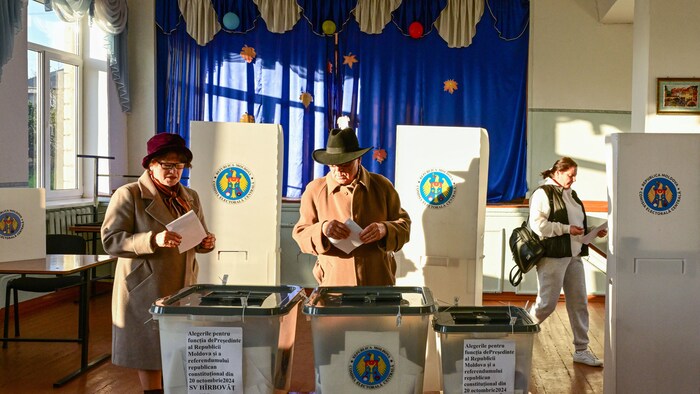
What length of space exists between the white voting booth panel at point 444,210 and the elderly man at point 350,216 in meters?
0.77

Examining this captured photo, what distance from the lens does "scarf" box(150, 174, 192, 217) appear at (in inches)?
114

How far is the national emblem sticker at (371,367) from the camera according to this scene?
1.86 metres

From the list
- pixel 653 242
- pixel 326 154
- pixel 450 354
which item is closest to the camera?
pixel 450 354

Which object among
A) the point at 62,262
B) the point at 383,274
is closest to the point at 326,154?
the point at 383,274

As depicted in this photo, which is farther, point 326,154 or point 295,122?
point 295,122

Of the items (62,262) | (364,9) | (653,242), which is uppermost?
(364,9)

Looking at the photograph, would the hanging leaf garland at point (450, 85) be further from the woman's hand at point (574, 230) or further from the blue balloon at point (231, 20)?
the woman's hand at point (574, 230)

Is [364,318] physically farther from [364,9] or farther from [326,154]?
[364,9]

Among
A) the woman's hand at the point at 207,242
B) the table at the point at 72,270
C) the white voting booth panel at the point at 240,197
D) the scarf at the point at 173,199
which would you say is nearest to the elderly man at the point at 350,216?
the woman's hand at the point at 207,242

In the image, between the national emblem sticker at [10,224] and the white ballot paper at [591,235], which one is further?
the white ballot paper at [591,235]

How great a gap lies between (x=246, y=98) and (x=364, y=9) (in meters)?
1.51

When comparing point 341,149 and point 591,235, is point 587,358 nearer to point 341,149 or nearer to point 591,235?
point 591,235

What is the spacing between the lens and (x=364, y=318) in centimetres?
186

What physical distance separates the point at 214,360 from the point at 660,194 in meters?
2.27
